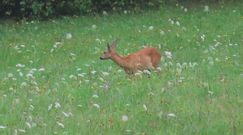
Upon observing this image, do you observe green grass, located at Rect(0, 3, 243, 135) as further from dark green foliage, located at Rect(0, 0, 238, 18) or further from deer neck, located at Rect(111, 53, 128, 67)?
dark green foliage, located at Rect(0, 0, 238, 18)

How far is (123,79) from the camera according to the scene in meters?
10.7

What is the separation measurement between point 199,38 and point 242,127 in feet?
30.9

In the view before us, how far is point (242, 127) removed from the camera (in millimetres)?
7586

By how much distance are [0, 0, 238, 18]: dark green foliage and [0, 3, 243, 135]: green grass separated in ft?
2.59

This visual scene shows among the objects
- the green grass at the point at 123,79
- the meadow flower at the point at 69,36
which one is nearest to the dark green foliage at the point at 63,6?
the green grass at the point at 123,79

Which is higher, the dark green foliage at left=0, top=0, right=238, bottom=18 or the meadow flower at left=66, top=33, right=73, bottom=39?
the dark green foliage at left=0, top=0, right=238, bottom=18

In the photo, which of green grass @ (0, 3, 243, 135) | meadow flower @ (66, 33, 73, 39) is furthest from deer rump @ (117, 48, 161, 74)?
meadow flower @ (66, 33, 73, 39)

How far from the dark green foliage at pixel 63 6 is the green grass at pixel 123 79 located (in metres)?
0.79

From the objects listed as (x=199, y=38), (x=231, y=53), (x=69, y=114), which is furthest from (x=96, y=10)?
(x=69, y=114)

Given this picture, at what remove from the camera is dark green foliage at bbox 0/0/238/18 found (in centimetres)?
2056

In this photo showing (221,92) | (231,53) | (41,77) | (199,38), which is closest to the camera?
(221,92)

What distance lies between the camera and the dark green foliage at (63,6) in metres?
20.6

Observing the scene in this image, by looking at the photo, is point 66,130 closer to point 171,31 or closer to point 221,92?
point 221,92

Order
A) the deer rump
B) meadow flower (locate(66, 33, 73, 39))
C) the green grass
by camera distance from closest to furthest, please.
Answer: the green grass < the deer rump < meadow flower (locate(66, 33, 73, 39))
